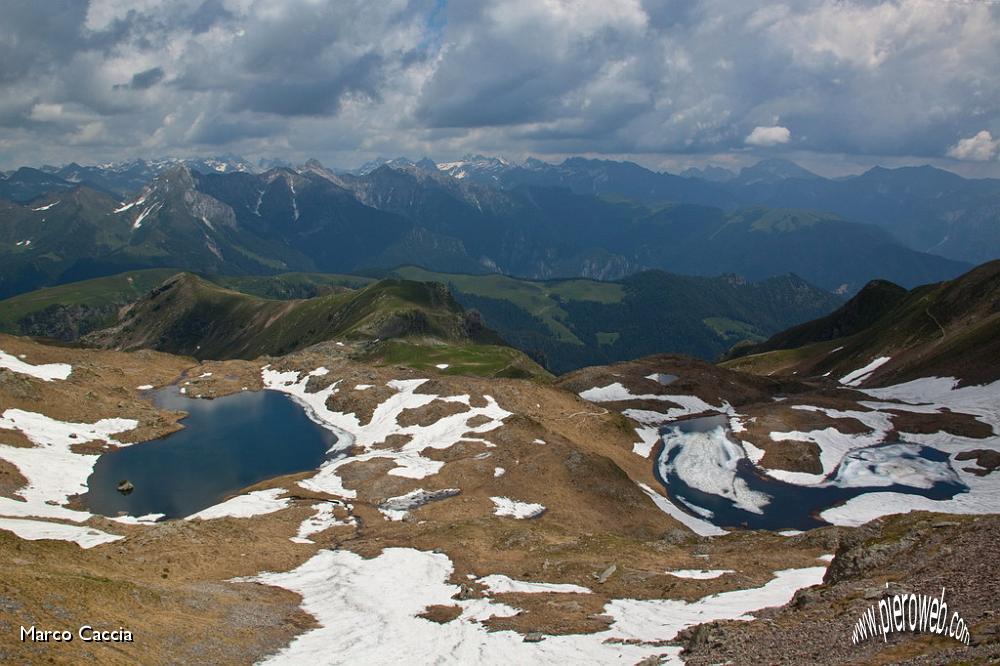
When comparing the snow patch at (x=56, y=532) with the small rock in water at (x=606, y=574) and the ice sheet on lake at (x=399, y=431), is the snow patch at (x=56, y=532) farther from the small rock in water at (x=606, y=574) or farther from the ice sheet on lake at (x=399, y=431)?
the small rock in water at (x=606, y=574)

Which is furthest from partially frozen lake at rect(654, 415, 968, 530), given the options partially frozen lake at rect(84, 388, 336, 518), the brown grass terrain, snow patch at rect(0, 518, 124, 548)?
snow patch at rect(0, 518, 124, 548)

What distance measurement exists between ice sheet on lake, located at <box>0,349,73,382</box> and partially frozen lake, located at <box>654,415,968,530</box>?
370 ft

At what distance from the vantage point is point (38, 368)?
128 meters

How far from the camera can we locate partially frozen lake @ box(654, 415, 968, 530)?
3433 inches

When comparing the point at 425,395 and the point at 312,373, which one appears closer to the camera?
the point at 425,395

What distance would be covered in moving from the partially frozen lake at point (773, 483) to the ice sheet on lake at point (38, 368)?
11293 cm

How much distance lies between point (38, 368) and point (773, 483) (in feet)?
448

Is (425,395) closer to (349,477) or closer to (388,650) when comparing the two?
(349,477)

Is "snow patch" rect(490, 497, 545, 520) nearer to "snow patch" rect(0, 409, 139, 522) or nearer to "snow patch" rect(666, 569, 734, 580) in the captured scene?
"snow patch" rect(666, 569, 734, 580)

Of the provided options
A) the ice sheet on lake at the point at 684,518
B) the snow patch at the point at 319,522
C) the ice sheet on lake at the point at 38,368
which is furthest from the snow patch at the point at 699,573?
the ice sheet on lake at the point at 38,368

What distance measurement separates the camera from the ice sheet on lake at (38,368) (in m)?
123

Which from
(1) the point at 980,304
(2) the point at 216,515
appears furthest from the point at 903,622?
(1) the point at 980,304

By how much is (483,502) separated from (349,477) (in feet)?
64.6

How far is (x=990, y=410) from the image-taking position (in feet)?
367
